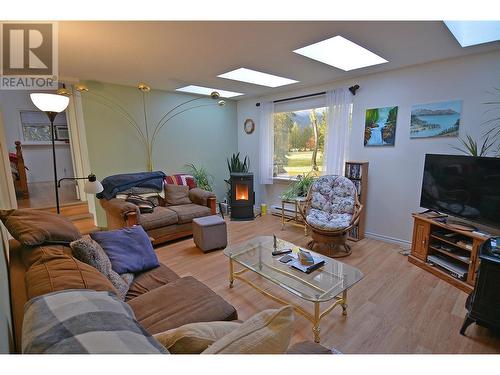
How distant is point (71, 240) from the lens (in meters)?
1.70

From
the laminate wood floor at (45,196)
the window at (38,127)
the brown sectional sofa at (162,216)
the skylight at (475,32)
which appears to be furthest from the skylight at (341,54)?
the window at (38,127)

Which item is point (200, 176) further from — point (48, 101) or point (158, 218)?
point (48, 101)

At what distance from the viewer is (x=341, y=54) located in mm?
2977

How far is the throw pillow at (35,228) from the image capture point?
4.81 feet

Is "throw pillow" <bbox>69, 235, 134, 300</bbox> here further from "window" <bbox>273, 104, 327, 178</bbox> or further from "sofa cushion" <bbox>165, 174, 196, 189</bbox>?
"window" <bbox>273, 104, 327, 178</bbox>

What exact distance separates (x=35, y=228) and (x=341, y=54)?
337cm

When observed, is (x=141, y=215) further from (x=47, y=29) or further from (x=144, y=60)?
(x=47, y=29)

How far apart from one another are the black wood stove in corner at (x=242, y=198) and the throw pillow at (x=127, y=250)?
8.92 feet

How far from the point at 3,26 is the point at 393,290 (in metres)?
3.98

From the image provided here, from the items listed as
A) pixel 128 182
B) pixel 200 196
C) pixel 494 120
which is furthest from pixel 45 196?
pixel 494 120

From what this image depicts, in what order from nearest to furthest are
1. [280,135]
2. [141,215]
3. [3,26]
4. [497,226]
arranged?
1. [3,26]
2. [497,226]
3. [141,215]
4. [280,135]

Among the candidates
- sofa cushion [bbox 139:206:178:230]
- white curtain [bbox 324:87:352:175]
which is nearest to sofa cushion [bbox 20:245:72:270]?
sofa cushion [bbox 139:206:178:230]

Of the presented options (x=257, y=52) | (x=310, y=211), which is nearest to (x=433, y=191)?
(x=310, y=211)

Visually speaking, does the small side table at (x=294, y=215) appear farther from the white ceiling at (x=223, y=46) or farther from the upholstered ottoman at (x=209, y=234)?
the white ceiling at (x=223, y=46)
